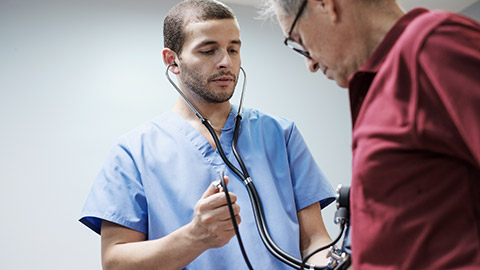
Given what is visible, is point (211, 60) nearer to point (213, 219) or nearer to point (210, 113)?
point (210, 113)

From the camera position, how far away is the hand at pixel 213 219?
0.99m

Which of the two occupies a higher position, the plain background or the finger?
the plain background

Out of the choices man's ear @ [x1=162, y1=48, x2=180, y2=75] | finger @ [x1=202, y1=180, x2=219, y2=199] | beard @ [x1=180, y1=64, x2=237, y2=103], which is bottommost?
finger @ [x1=202, y1=180, x2=219, y2=199]

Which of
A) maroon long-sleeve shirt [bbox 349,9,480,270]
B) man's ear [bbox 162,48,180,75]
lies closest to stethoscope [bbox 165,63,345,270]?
man's ear [bbox 162,48,180,75]

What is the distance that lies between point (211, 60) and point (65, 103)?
4.16ft

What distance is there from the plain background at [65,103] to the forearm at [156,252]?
1.15m

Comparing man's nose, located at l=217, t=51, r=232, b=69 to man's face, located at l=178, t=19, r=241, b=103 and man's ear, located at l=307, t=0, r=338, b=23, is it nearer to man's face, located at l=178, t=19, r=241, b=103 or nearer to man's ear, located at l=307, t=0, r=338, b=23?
man's face, located at l=178, t=19, r=241, b=103

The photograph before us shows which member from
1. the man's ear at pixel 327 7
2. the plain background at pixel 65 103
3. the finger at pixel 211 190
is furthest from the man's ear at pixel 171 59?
the plain background at pixel 65 103

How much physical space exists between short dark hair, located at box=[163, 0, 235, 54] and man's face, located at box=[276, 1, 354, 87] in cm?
62

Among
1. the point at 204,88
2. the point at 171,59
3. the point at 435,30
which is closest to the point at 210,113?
the point at 204,88

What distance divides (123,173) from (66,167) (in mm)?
1137

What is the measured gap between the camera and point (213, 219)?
100cm

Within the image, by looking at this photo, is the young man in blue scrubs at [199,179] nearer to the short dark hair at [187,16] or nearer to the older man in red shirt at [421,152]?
the short dark hair at [187,16]

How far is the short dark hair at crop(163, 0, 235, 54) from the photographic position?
1342mm
